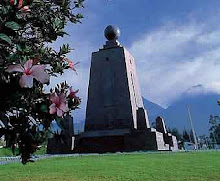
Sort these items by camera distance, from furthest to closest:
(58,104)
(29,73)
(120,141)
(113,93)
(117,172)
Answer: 1. (113,93)
2. (120,141)
3. (117,172)
4. (58,104)
5. (29,73)

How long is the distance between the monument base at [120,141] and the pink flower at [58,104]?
19837mm

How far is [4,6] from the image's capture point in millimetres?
1807

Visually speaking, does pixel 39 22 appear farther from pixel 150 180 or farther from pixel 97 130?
pixel 97 130

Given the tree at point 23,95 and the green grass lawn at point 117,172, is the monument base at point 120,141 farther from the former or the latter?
the tree at point 23,95

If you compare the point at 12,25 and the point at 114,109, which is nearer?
the point at 12,25

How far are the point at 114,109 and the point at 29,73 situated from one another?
2250cm

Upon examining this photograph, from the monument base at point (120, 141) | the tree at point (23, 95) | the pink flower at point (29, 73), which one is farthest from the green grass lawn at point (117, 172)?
the monument base at point (120, 141)

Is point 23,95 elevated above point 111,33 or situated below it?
below

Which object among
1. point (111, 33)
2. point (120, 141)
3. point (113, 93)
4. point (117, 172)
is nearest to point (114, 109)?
point (113, 93)

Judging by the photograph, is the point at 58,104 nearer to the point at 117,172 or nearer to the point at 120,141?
the point at 117,172

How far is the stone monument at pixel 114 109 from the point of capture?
2172cm

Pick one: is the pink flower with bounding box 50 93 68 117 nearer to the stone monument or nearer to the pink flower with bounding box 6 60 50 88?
the pink flower with bounding box 6 60 50 88

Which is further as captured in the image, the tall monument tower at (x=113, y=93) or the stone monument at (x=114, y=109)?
the tall monument tower at (x=113, y=93)

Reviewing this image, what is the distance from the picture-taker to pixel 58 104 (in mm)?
1755
